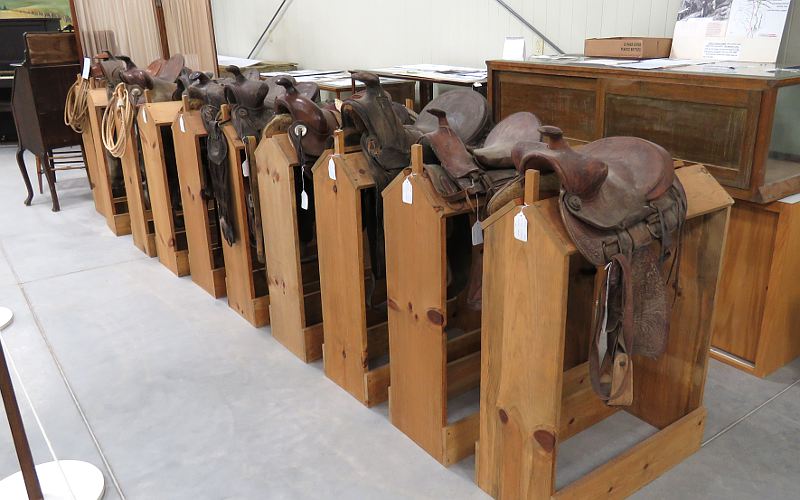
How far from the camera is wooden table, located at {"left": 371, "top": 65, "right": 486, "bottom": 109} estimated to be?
4.10 m

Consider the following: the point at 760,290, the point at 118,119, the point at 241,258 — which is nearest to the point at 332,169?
the point at 241,258

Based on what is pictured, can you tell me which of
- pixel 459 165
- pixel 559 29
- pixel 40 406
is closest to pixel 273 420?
pixel 40 406

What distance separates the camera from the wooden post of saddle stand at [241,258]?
3246 mm

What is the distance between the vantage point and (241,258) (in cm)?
341

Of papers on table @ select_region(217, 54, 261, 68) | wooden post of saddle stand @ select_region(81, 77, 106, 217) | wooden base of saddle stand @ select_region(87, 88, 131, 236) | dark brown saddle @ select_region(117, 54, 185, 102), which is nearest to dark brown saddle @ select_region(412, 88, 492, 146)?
dark brown saddle @ select_region(117, 54, 185, 102)

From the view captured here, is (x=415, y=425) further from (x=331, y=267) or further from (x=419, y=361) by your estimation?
(x=331, y=267)

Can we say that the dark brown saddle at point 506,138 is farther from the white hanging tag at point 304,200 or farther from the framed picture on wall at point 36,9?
the framed picture on wall at point 36,9

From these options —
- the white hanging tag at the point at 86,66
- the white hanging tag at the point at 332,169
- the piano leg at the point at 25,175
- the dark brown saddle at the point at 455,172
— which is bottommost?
the piano leg at the point at 25,175

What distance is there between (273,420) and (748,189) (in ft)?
6.73

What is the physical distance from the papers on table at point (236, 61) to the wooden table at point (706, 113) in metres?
4.08

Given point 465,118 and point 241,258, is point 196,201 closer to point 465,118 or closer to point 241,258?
point 241,258

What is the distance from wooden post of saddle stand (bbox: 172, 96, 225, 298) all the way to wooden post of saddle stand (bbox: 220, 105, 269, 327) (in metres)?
0.19

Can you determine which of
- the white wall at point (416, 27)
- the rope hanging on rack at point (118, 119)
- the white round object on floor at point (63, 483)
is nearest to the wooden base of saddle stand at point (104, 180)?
the rope hanging on rack at point (118, 119)

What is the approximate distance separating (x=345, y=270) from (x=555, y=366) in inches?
41.3
